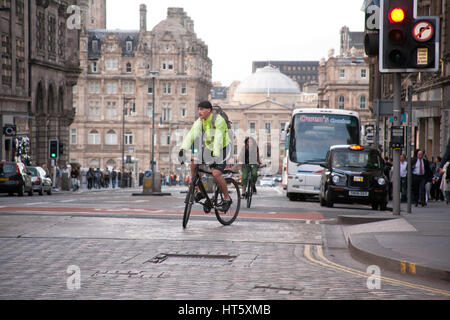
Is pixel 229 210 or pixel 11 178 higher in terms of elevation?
pixel 229 210

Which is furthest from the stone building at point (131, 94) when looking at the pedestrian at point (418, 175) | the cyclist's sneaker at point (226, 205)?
the cyclist's sneaker at point (226, 205)

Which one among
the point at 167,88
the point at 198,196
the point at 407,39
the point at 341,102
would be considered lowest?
the point at 198,196

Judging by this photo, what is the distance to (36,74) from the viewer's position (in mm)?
59125

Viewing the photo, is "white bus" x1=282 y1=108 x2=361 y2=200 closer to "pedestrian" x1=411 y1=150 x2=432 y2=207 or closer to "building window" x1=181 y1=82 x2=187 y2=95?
"pedestrian" x1=411 y1=150 x2=432 y2=207

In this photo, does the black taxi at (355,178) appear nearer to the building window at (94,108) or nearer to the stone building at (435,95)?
the stone building at (435,95)

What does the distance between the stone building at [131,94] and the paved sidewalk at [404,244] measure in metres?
122

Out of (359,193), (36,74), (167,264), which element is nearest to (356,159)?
(359,193)

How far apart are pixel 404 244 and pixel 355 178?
13.1 meters

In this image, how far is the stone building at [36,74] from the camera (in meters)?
53.2

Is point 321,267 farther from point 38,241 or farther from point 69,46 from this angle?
point 69,46

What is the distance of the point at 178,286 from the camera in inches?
314

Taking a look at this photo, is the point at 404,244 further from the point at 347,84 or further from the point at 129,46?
the point at 129,46
